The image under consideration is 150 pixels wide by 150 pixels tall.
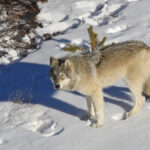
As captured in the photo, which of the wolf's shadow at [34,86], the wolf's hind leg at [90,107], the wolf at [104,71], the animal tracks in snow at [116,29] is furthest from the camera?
the animal tracks in snow at [116,29]

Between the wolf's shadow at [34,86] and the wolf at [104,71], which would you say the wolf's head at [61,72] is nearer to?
the wolf at [104,71]

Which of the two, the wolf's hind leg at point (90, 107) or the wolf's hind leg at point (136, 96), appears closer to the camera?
the wolf's hind leg at point (136, 96)

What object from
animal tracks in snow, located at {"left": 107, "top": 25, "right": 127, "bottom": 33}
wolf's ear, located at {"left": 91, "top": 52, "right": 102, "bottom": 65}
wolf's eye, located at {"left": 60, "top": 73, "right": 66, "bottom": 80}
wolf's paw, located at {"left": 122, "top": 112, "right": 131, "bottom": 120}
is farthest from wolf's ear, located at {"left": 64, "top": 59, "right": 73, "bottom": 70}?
animal tracks in snow, located at {"left": 107, "top": 25, "right": 127, "bottom": 33}

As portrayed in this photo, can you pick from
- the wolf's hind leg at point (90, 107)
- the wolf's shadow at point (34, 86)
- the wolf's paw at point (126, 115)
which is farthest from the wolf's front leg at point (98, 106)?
the wolf's shadow at point (34, 86)

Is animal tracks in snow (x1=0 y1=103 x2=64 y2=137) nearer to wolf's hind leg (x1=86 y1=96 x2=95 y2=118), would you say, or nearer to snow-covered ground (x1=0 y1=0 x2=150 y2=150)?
snow-covered ground (x1=0 y1=0 x2=150 y2=150)

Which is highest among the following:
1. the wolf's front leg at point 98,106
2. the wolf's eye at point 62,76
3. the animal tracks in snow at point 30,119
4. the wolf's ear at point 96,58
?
the wolf's ear at point 96,58

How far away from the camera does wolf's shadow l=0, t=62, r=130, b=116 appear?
24.2 ft

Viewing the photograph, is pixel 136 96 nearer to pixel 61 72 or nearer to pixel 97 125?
pixel 97 125

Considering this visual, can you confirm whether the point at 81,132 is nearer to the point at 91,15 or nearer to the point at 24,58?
the point at 24,58

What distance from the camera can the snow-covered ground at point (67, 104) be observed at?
5965mm

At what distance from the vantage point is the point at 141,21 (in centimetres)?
1097

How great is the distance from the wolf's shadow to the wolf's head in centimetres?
107

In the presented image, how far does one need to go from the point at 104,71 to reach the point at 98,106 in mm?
685

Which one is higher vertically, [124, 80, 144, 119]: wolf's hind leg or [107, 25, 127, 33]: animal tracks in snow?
[107, 25, 127, 33]: animal tracks in snow
